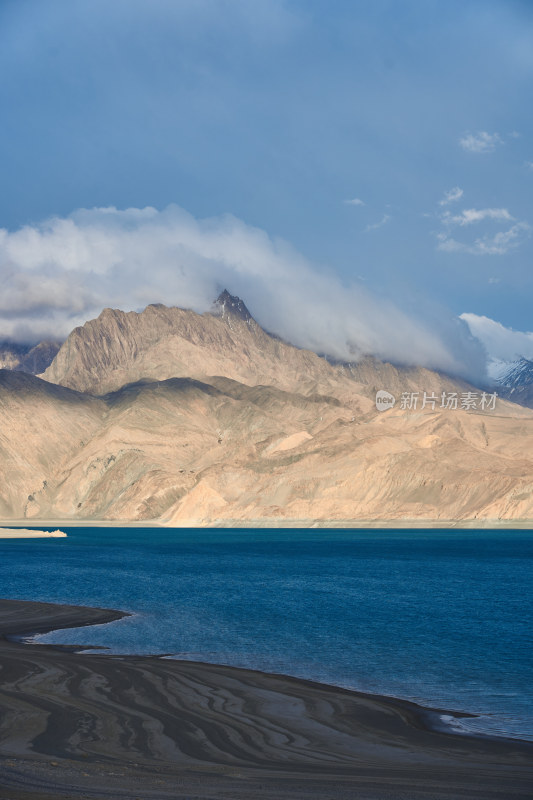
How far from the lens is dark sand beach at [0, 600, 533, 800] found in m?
19.1

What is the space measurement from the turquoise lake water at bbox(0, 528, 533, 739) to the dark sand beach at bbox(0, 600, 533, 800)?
387 centimetres

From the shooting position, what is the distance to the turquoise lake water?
3775cm

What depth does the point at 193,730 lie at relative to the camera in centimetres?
2577

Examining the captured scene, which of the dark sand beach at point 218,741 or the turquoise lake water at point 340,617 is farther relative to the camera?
the turquoise lake water at point 340,617

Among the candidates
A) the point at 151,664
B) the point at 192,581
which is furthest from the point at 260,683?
the point at 192,581

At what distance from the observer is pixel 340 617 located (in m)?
59.4

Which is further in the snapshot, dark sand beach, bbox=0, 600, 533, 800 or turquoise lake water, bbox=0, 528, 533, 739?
turquoise lake water, bbox=0, 528, 533, 739

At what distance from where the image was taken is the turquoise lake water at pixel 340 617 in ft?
124

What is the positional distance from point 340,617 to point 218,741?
118 feet

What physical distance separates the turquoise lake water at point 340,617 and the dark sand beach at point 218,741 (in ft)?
12.7

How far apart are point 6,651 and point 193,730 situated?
18732mm

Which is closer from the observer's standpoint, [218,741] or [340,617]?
[218,741]

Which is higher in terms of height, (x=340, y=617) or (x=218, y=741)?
(x=218, y=741)

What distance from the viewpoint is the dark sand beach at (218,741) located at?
19062mm
